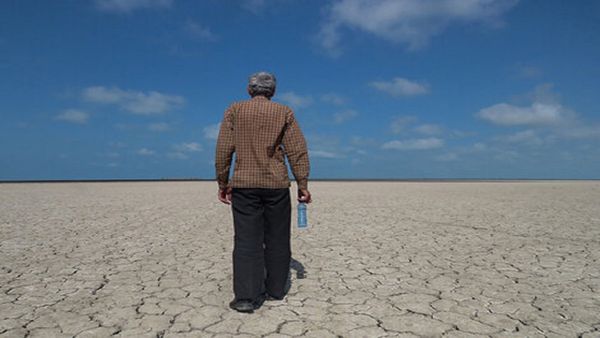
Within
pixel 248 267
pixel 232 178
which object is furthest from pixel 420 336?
pixel 232 178

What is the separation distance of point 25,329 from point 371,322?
2131 millimetres

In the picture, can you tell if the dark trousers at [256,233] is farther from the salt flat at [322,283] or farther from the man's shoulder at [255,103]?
the man's shoulder at [255,103]

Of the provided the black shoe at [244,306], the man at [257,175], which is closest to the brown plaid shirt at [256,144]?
the man at [257,175]

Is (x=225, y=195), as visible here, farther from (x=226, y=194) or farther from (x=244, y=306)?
(x=244, y=306)

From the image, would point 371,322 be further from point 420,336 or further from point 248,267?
point 248,267

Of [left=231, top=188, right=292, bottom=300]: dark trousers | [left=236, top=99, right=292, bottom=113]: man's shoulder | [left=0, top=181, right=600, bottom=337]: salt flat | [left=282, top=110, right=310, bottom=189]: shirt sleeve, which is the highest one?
[left=236, top=99, right=292, bottom=113]: man's shoulder

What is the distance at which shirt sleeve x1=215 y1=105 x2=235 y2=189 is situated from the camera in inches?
99.5

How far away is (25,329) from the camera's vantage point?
2.32 m

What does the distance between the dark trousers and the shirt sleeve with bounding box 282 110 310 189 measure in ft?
0.49

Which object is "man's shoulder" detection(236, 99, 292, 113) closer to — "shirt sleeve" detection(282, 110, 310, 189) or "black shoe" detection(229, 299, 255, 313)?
Answer: "shirt sleeve" detection(282, 110, 310, 189)

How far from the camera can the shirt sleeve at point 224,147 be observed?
253 centimetres

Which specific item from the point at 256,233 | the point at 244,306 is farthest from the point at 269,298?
the point at 256,233

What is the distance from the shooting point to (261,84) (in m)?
2.59

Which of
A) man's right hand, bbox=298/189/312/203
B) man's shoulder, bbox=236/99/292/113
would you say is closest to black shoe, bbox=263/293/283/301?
man's right hand, bbox=298/189/312/203
